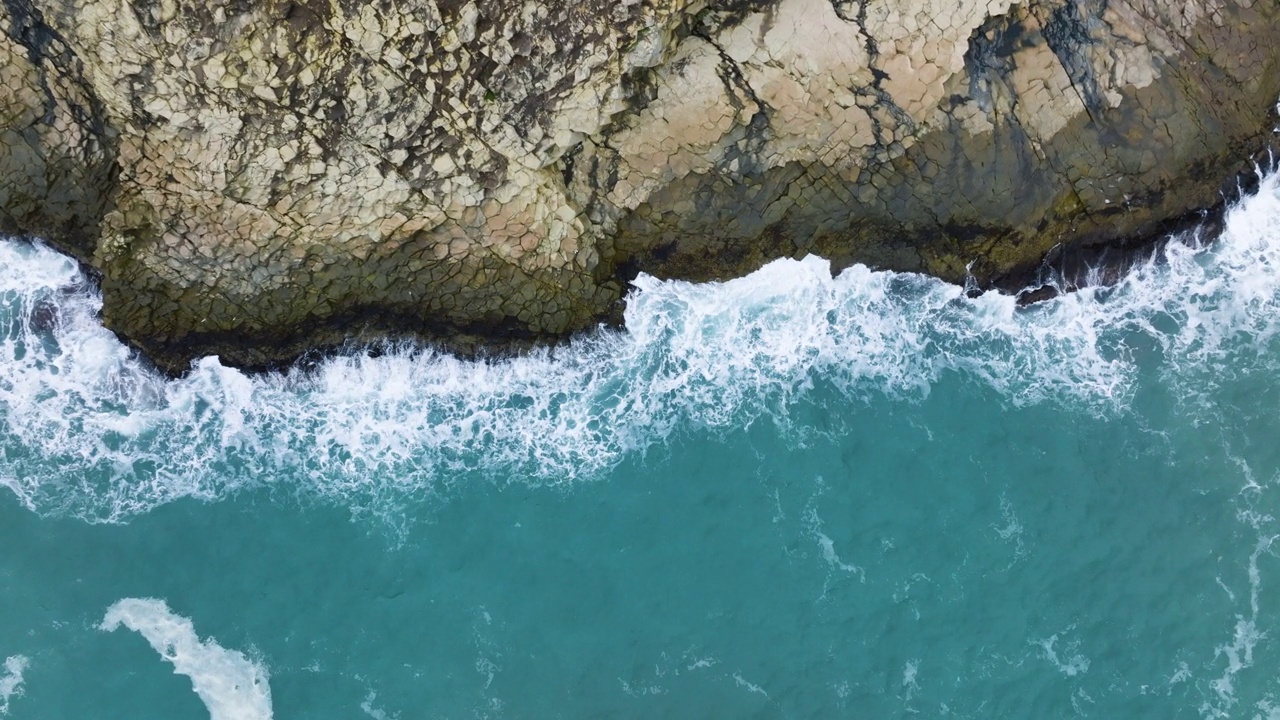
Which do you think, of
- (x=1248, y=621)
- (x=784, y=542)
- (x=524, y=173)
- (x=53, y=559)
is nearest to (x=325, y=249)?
(x=524, y=173)

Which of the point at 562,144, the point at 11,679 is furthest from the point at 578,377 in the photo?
the point at 11,679

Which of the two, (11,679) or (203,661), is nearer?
(11,679)

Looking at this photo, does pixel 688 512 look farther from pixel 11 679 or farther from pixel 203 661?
pixel 11 679

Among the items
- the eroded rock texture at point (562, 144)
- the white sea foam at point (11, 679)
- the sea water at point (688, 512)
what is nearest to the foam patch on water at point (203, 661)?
the sea water at point (688, 512)

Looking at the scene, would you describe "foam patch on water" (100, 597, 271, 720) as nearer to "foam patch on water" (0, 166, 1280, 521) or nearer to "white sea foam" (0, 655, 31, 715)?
"white sea foam" (0, 655, 31, 715)

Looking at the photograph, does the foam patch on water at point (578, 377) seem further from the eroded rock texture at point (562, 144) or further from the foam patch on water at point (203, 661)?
Answer: the foam patch on water at point (203, 661)

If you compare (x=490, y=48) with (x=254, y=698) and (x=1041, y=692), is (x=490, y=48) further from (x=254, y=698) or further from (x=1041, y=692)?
(x=1041, y=692)

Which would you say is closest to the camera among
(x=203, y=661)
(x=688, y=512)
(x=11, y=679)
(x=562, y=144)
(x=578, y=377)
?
(x=11, y=679)

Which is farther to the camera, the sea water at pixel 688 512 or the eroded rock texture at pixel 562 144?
the sea water at pixel 688 512
